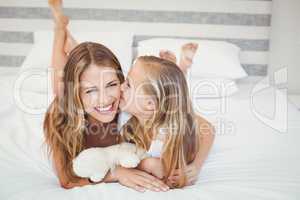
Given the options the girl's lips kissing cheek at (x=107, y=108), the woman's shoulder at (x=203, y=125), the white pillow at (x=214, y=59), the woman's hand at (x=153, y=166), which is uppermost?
the white pillow at (x=214, y=59)

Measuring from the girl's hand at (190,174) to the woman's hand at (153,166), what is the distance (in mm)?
33

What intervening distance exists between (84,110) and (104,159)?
0.48ft

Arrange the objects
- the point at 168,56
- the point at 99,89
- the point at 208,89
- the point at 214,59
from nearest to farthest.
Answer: the point at 99,89
the point at 168,56
the point at 208,89
the point at 214,59

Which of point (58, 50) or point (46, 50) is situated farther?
point (46, 50)

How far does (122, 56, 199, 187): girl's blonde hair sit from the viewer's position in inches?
35.8

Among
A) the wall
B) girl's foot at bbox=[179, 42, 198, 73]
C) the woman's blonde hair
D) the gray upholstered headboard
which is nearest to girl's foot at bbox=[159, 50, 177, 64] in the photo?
girl's foot at bbox=[179, 42, 198, 73]

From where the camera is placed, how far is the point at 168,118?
3.04 ft

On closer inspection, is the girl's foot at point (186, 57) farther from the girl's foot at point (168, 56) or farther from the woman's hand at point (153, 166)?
the woman's hand at point (153, 166)

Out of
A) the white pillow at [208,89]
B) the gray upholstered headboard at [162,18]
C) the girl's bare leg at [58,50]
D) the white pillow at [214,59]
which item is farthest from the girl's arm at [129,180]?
the gray upholstered headboard at [162,18]

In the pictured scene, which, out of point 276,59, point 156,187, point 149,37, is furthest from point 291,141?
point 149,37

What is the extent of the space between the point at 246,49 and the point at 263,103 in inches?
28.9

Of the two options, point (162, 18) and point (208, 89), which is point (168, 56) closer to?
point (208, 89)

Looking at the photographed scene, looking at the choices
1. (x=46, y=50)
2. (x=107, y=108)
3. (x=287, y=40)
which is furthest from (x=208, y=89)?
(x=287, y=40)

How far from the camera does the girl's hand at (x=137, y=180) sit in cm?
92
